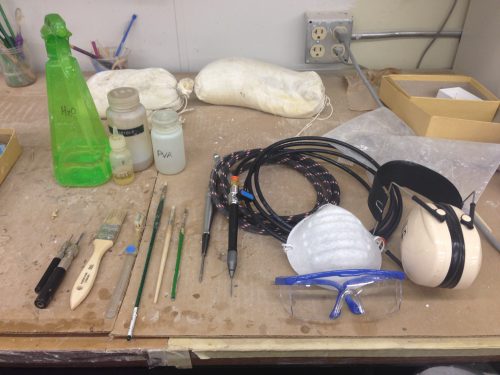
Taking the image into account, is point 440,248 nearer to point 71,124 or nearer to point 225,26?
point 71,124

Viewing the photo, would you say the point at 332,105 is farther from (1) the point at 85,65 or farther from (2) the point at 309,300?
(1) the point at 85,65

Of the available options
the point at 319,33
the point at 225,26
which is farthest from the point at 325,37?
the point at 225,26

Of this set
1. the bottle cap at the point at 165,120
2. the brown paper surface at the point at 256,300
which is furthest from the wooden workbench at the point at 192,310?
the bottle cap at the point at 165,120

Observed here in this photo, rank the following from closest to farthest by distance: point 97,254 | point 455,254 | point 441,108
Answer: point 455,254, point 97,254, point 441,108

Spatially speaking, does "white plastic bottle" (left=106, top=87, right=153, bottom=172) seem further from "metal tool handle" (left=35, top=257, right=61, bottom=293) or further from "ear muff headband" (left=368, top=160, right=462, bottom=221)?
"ear muff headband" (left=368, top=160, right=462, bottom=221)

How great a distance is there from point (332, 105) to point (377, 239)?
0.52m

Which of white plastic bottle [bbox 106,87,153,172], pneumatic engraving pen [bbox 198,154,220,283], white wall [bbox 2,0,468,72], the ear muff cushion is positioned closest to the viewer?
the ear muff cushion

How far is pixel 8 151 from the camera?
2.78 feet

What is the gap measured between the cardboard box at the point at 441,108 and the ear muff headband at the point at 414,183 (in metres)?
0.23

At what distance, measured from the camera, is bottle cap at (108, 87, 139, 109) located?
76cm

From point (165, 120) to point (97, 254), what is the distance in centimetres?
28

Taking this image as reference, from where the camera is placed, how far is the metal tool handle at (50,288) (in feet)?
1.93

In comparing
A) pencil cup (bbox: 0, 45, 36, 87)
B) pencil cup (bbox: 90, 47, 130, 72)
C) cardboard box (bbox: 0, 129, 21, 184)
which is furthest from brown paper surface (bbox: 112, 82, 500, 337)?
pencil cup (bbox: 0, 45, 36, 87)

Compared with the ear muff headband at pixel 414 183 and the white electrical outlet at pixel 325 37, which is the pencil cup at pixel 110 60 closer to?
the white electrical outlet at pixel 325 37
